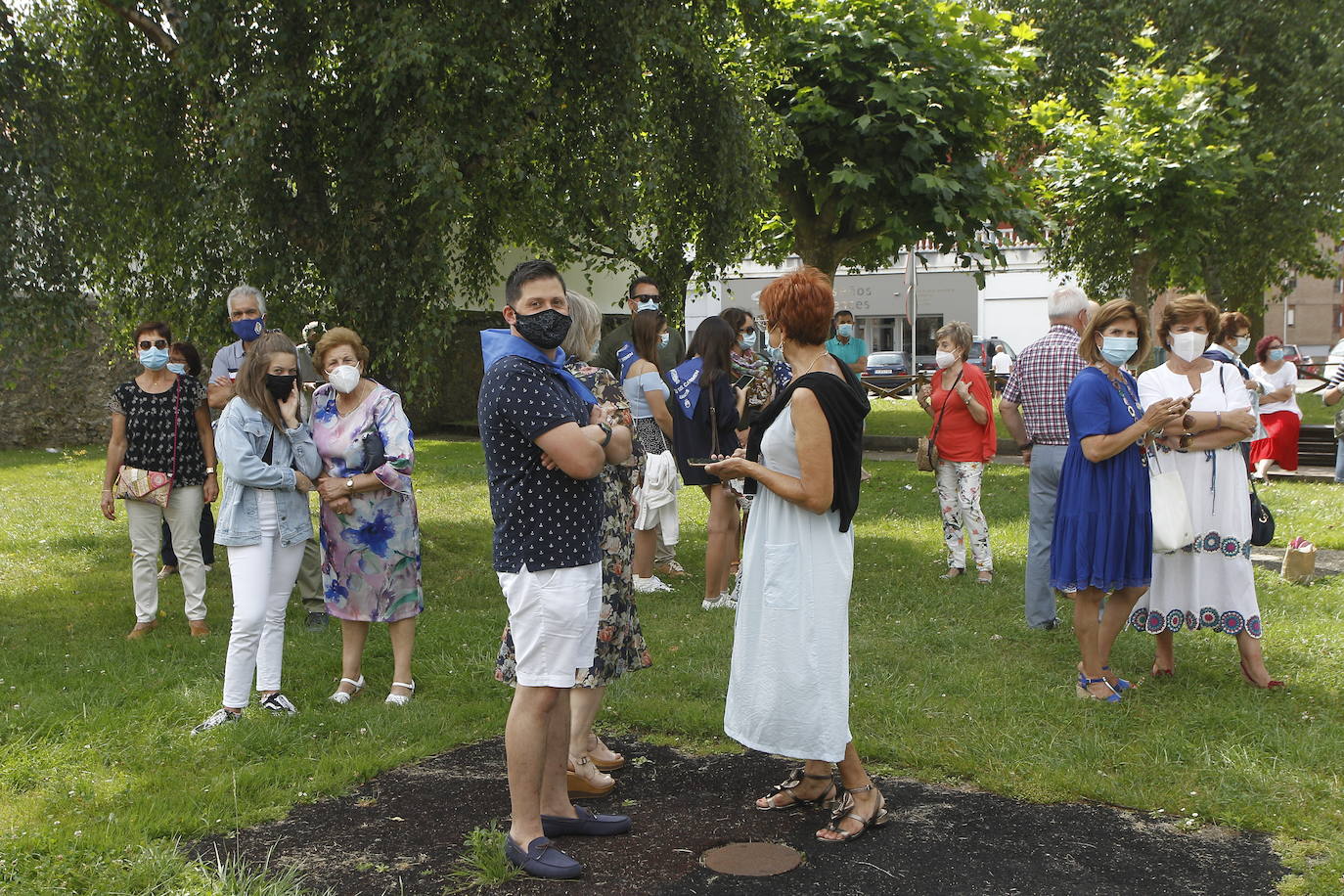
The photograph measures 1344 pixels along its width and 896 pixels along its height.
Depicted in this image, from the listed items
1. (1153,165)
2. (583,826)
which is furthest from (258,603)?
(1153,165)

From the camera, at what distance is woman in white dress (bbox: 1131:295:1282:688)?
604 cm

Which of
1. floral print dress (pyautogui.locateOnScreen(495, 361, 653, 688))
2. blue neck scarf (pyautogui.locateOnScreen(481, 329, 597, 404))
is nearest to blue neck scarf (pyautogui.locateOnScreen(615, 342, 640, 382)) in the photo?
floral print dress (pyautogui.locateOnScreen(495, 361, 653, 688))

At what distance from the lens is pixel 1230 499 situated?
6090 millimetres

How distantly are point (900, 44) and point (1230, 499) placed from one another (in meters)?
10.4

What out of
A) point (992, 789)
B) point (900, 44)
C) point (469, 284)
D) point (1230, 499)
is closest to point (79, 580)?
point (469, 284)

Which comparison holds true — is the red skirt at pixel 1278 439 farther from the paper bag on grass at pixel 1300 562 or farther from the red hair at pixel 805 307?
the red hair at pixel 805 307

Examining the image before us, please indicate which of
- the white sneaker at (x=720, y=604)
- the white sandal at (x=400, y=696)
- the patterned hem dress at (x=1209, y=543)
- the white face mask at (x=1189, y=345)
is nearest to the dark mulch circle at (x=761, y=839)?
the white sandal at (x=400, y=696)

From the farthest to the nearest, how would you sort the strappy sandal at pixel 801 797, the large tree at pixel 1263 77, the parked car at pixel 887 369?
the parked car at pixel 887 369, the large tree at pixel 1263 77, the strappy sandal at pixel 801 797

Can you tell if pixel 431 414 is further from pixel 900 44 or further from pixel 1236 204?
pixel 1236 204

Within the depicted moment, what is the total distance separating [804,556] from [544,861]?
140cm

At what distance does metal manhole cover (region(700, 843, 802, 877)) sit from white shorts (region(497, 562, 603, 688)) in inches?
33.5

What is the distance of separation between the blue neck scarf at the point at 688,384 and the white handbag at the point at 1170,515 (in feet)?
10.5

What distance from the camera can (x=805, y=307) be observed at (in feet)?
14.3

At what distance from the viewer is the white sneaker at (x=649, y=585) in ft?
29.5
